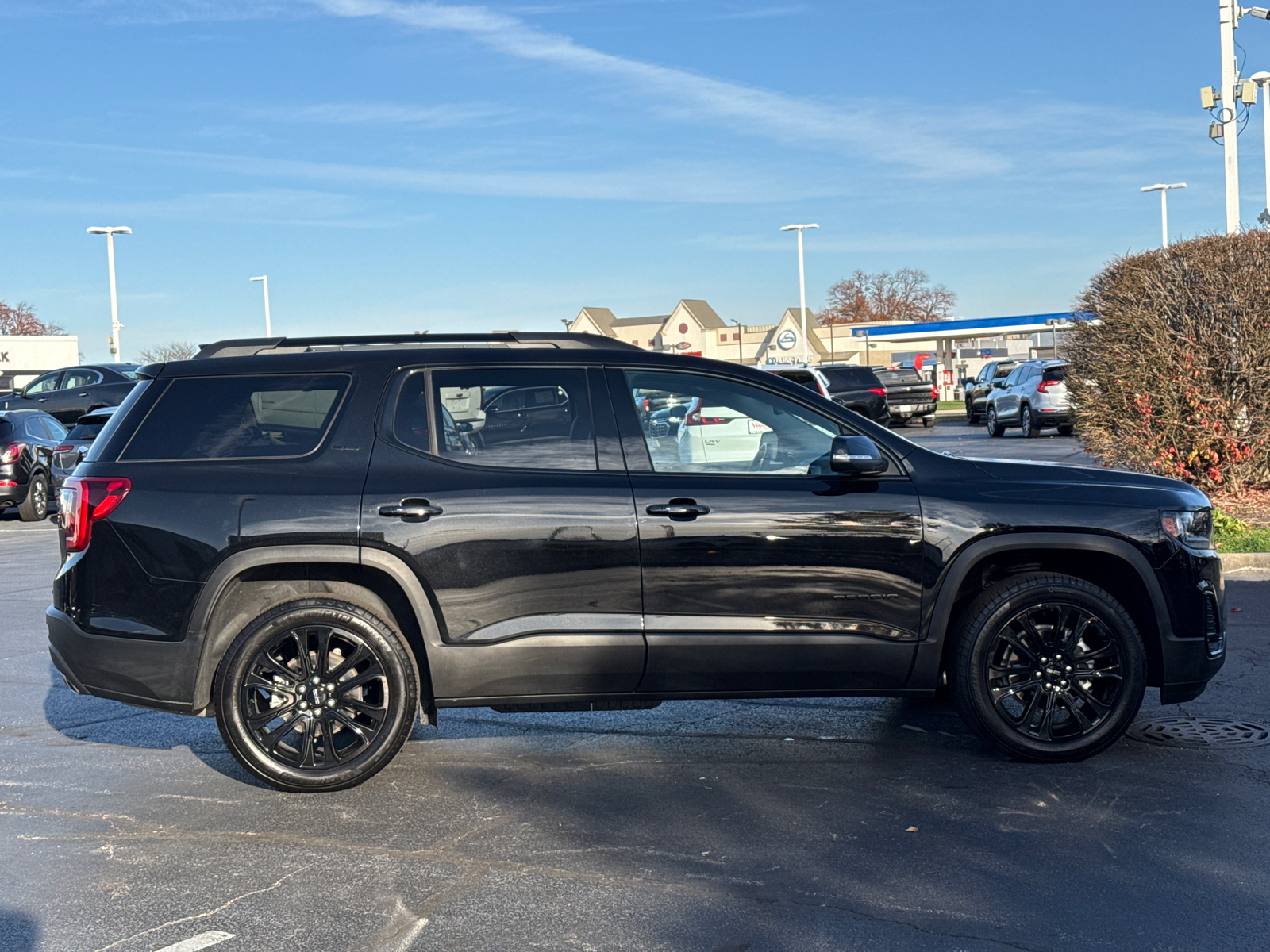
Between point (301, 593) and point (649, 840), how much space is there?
183cm

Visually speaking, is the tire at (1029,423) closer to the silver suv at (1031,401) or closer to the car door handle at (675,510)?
the silver suv at (1031,401)

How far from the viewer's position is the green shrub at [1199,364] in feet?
42.7

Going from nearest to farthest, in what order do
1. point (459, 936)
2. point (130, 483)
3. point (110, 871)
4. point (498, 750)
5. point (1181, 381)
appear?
1. point (459, 936)
2. point (110, 871)
3. point (130, 483)
4. point (498, 750)
5. point (1181, 381)

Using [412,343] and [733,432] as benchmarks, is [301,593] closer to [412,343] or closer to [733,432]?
[412,343]

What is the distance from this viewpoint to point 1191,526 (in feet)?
18.1

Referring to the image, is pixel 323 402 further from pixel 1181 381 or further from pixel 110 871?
pixel 1181 381

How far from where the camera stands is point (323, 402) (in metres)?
5.45

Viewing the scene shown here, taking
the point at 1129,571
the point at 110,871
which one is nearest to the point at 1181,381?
the point at 1129,571

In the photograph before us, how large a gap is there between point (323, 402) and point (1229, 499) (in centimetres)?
1097

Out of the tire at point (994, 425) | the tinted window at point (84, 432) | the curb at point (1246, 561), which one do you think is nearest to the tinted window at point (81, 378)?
the tinted window at point (84, 432)

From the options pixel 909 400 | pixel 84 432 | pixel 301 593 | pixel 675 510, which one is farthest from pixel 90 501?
pixel 909 400

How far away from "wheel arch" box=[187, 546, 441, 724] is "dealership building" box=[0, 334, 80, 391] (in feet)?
198

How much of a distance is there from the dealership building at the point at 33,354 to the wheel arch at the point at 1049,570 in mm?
61722

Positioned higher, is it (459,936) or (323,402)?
(323,402)
